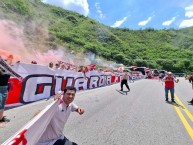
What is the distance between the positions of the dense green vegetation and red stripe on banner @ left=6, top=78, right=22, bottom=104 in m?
68.9

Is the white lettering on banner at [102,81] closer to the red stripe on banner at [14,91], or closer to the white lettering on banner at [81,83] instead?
the white lettering on banner at [81,83]

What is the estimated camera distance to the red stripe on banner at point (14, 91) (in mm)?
11648

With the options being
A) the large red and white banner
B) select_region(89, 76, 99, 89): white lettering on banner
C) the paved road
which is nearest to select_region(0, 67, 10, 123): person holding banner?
the paved road

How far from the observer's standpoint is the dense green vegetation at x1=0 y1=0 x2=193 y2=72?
4107 inches

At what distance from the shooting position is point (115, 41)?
146m

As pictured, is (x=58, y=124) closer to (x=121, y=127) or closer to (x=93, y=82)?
(x=121, y=127)

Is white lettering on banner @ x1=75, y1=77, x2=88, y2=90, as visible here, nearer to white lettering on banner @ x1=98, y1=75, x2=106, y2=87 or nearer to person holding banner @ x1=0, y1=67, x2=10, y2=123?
white lettering on banner @ x1=98, y1=75, x2=106, y2=87

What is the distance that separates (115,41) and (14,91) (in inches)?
5337

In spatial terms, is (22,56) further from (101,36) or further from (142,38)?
(142,38)

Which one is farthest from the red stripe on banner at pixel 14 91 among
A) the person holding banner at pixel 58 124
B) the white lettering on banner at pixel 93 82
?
the white lettering on banner at pixel 93 82

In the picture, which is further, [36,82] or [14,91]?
[36,82]

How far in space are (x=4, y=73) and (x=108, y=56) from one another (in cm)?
10227

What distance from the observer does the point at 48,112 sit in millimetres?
4645

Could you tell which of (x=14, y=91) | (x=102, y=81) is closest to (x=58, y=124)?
(x=14, y=91)
